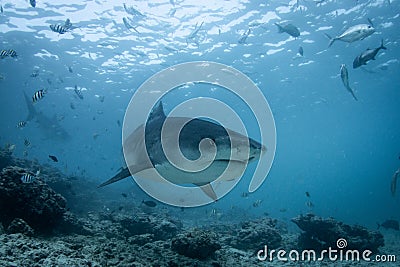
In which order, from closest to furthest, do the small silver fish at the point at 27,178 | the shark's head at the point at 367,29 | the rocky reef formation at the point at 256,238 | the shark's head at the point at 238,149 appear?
the shark's head at the point at 238,149
the small silver fish at the point at 27,178
the shark's head at the point at 367,29
the rocky reef formation at the point at 256,238

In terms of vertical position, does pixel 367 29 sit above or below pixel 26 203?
above

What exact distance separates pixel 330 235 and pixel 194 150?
316 inches

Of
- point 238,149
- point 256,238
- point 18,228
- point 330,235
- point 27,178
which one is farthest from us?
point 256,238

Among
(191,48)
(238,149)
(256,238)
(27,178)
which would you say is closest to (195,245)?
(238,149)

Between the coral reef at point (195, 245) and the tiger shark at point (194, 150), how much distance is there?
1.82 m

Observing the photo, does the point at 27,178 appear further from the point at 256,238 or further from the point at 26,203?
the point at 256,238

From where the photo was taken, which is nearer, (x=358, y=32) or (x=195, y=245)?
(x=195, y=245)

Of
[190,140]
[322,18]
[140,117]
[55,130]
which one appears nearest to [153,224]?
[190,140]

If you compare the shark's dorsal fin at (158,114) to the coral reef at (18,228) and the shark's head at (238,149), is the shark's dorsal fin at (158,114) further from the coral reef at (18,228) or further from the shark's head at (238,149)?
the coral reef at (18,228)

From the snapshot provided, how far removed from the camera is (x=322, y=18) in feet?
66.9

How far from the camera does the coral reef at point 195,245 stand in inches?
233

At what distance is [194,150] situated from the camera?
322 centimetres

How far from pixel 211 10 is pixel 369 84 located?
26887mm

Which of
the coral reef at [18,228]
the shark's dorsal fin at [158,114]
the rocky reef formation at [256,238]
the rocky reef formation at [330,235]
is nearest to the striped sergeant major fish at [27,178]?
the coral reef at [18,228]
